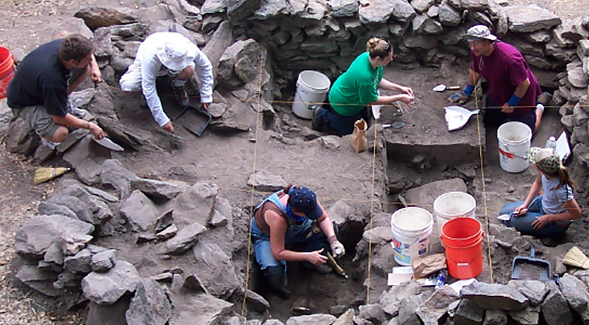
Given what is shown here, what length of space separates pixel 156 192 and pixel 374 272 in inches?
81.9

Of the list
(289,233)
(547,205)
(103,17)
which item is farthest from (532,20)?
(103,17)

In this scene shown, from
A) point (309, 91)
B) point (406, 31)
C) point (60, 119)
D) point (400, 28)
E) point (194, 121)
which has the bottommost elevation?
point (309, 91)

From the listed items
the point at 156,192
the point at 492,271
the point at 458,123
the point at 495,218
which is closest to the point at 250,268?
the point at 156,192

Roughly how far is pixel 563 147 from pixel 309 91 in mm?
2981

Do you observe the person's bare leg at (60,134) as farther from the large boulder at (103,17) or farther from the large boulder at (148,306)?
the large boulder at (103,17)

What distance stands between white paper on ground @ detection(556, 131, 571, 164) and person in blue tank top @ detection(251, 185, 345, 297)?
2.76 meters

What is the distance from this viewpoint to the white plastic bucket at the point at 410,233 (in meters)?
4.92

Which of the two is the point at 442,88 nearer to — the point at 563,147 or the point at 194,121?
the point at 563,147

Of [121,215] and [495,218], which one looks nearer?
[121,215]

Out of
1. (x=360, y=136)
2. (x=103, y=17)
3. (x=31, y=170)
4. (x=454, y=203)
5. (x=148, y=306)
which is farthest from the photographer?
(x=103, y=17)

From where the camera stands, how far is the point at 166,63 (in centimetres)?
609

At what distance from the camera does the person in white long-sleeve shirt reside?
6066 mm

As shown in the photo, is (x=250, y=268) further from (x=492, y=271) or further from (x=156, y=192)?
(x=492, y=271)

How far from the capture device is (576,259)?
5059 mm
